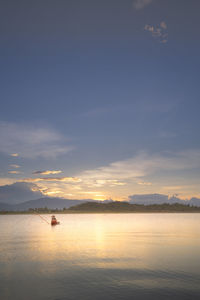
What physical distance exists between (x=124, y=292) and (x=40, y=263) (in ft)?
39.3

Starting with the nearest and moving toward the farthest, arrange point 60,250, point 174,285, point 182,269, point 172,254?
1. point 174,285
2. point 182,269
3. point 172,254
4. point 60,250

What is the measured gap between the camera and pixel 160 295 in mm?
16375

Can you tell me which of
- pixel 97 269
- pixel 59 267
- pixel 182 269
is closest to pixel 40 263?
pixel 59 267

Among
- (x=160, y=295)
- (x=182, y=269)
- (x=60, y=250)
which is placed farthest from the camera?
(x=60, y=250)

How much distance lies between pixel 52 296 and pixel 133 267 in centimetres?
989

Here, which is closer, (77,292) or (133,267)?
(77,292)

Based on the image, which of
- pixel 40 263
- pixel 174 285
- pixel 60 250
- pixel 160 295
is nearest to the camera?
pixel 160 295

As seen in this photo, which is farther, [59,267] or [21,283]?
[59,267]

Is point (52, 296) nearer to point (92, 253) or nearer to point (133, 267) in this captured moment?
point (133, 267)

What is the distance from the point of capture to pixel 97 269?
23.8 m

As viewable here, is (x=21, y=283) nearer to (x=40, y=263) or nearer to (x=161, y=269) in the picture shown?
(x=40, y=263)

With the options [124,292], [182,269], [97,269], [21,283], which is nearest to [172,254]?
[182,269]

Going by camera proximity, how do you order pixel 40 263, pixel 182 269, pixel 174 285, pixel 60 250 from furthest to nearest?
1. pixel 60 250
2. pixel 40 263
3. pixel 182 269
4. pixel 174 285

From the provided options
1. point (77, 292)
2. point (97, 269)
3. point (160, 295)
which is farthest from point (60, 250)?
point (160, 295)
